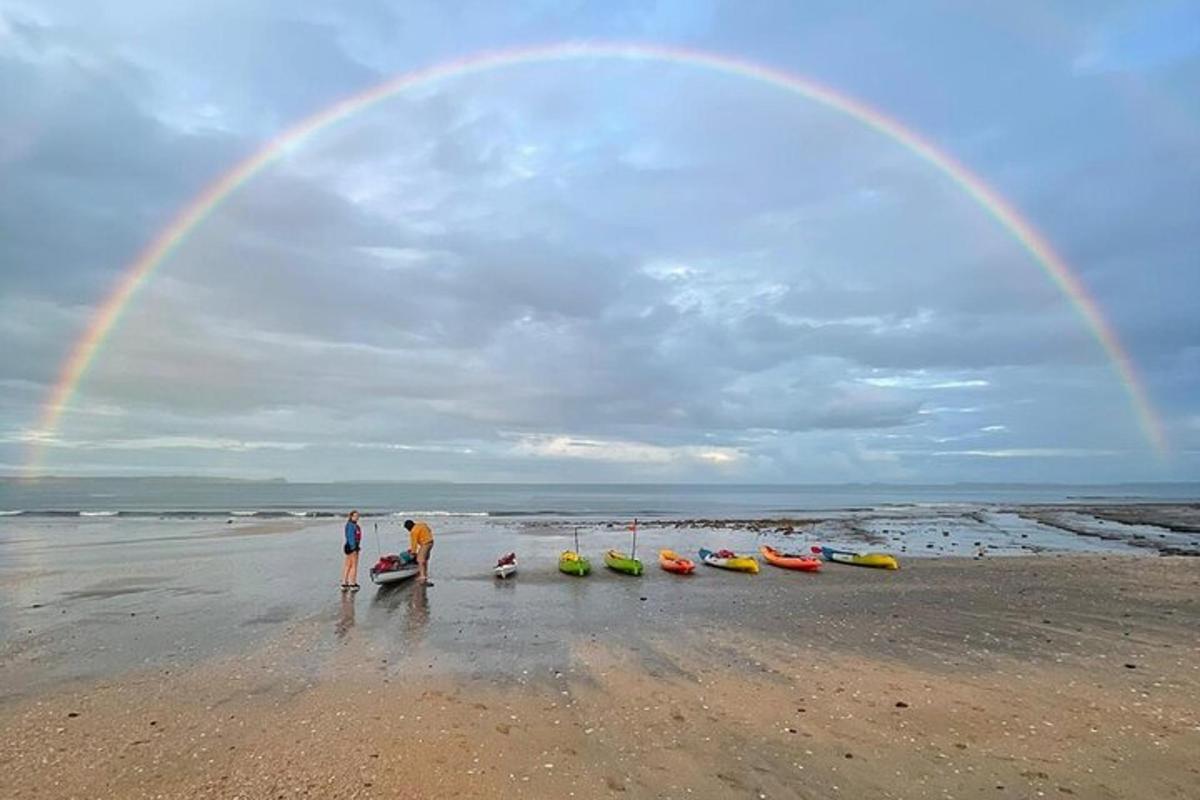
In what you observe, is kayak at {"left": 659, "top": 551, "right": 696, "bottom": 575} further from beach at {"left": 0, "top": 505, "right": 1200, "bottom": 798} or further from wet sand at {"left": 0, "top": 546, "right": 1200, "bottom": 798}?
wet sand at {"left": 0, "top": 546, "right": 1200, "bottom": 798}

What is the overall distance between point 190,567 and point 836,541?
3597cm

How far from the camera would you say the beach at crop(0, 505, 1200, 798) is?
8734 millimetres

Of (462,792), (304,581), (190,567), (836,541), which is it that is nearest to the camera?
(462,792)

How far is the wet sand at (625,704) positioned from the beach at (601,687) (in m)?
0.06

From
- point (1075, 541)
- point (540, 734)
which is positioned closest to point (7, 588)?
point (540, 734)

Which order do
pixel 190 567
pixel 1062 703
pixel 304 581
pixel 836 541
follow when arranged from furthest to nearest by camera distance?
pixel 836 541
pixel 190 567
pixel 304 581
pixel 1062 703

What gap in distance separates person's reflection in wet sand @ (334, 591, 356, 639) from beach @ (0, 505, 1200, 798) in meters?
0.16

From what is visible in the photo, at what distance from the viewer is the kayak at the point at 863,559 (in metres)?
30.4

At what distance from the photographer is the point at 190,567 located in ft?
98.1

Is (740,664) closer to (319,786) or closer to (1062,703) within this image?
(1062,703)

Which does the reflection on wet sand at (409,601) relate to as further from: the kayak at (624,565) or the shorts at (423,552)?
the kayak at (624,565)

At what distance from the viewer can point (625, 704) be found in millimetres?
11438

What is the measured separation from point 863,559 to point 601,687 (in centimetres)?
2224

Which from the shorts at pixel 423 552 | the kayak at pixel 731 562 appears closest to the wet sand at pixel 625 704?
the shorts at pixel 423 552
